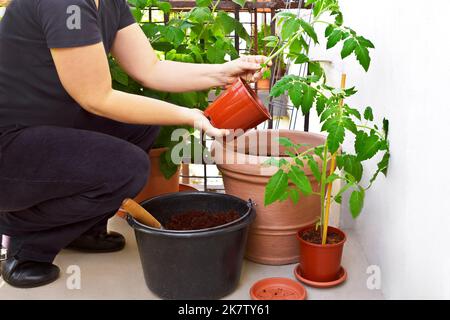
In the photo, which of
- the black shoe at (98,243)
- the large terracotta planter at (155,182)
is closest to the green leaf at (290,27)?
the large terracotta planter at (155,182)

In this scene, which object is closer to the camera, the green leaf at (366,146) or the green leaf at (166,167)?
the green leaf at (366,146)

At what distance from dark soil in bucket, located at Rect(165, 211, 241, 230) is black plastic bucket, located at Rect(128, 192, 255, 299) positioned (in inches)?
2.9

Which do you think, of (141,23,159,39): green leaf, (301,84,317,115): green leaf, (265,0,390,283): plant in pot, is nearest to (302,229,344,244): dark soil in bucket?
(265,0,390,283): plant in pot

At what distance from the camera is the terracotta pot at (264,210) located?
159 cm

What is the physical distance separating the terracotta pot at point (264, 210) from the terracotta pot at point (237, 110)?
195 millimetres

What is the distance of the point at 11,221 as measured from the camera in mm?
1553

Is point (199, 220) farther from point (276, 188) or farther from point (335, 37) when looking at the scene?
point (335, 37)

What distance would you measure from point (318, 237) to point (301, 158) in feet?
0.87

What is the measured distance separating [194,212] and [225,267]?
0.26 m

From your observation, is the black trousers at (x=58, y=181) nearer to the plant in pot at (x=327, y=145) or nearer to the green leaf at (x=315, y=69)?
the plant in pot at (x=327, y=145)

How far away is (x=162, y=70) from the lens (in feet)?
5.55

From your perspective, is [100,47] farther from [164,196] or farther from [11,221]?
[11,221]

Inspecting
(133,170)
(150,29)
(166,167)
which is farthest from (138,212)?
(150,29)
